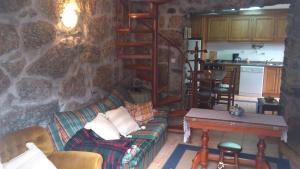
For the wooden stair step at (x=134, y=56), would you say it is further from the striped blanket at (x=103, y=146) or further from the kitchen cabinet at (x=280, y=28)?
the kitchen cabinet at (x=280, y=28)

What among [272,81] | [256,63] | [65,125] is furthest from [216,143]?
[256,63]

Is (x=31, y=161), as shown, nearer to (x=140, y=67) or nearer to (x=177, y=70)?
(x=140, y=67)

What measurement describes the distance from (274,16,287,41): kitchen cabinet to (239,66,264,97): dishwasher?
38.5 inches

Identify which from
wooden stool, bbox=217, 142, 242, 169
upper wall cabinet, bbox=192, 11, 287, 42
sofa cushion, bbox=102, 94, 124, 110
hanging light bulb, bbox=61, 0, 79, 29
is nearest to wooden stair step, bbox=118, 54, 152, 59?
sofa cushion, bbox=102, 94, 124, 110

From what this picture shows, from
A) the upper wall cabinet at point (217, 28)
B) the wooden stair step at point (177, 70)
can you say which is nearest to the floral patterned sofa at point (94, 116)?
the wooden stair step at point (177, 70)

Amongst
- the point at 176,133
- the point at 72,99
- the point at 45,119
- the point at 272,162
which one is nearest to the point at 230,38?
the point at 176,133

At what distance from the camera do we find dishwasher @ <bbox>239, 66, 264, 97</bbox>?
7.20 metres

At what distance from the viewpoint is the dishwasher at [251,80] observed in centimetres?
A: 720

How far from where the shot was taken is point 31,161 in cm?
216

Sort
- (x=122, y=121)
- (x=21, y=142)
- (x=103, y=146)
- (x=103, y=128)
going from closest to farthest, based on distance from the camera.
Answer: (x=21, y=142) → (x=103, y=146) → (x=103, y=128) → (x=122, y=121)

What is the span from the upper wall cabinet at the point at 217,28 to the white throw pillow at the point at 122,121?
4.96 m

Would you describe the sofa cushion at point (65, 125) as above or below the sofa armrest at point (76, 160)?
above

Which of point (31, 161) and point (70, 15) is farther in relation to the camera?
point (70, 15)

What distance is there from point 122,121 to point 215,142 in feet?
5.29
